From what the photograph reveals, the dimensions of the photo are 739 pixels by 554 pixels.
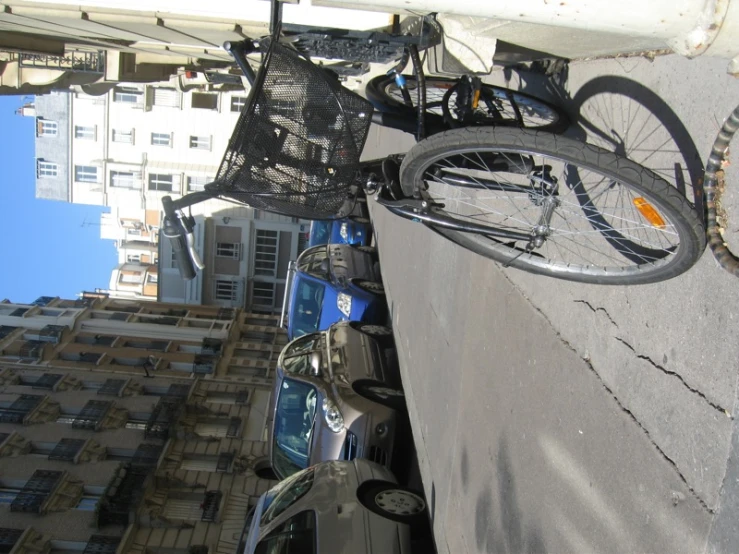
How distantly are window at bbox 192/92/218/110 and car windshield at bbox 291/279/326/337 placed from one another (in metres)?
22.6

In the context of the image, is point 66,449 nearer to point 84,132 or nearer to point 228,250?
point 228,250

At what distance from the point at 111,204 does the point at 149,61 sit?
77.9 ft

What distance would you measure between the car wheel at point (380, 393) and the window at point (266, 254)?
27169 mm

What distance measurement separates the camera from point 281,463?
8.96 metres

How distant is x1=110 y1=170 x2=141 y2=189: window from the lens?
114ft

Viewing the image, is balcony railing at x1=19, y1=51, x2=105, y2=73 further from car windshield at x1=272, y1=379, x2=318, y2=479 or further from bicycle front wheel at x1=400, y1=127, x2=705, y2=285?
bicycle front wheel at x1=400, y1=127, x2=705, y2=285

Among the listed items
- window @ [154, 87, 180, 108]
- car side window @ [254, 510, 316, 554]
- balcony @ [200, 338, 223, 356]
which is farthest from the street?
window @ [154, 87, 180, 108]

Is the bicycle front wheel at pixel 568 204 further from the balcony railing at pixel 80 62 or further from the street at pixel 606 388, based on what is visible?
the balcony railing at pixel 80 62

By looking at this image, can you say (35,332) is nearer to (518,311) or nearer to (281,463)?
(281,463)

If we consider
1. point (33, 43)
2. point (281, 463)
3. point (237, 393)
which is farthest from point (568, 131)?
point (237, 393)

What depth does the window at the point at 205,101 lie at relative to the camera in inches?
1255

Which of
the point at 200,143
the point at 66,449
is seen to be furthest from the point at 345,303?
the point at 200,143

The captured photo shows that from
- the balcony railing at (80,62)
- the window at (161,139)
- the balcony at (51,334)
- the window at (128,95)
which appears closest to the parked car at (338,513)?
the balcony railing at (80,62)

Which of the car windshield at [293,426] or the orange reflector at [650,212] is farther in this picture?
the car windshield at [293,426]
